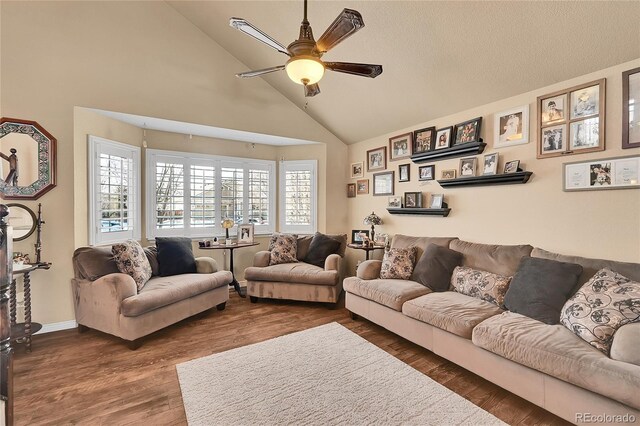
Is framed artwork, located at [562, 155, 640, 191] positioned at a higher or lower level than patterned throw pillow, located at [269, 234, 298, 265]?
higher

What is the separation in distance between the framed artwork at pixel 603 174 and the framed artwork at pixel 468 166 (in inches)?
33.5

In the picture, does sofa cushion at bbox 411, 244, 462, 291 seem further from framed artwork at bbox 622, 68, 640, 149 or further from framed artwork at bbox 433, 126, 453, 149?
framed artwork at bbox 622, 68, 640, 149

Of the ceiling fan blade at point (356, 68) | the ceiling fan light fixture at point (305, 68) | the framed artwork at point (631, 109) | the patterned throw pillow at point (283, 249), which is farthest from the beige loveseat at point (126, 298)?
the framed artwork at point (631, 109)

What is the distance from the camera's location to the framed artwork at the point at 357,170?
5.01 m

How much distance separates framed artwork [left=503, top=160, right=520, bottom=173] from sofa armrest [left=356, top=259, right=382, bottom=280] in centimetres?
176

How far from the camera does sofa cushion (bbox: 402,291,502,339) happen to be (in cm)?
224

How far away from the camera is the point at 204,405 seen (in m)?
1.92

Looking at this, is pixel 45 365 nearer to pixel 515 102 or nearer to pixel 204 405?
pixel 204 405

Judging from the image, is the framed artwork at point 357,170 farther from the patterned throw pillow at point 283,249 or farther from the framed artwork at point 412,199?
the patterned throw pillow at point 283,249

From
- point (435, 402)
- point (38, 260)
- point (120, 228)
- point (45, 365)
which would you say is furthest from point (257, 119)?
point (435, 402)

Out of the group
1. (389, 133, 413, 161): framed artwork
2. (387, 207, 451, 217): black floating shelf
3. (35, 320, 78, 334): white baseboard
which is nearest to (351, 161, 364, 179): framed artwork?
(389, 133, 413, 161): framed artwork

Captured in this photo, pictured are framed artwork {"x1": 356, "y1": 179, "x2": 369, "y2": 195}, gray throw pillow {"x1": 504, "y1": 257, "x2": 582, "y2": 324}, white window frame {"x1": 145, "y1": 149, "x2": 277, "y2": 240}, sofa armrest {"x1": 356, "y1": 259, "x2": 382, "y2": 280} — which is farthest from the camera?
framed artwork {"x1": 356, "y1": 179, "x2": 369, "y2": 195}

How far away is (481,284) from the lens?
2697mm

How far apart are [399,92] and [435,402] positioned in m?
3.28
